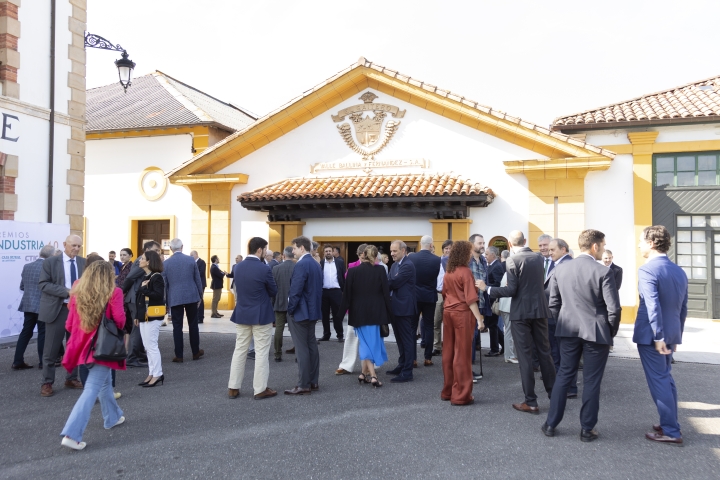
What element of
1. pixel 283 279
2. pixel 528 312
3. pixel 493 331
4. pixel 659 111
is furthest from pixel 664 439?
pixel 659 111

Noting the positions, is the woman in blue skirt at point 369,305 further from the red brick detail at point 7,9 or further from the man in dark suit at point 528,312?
the red brick detail at point 7,9

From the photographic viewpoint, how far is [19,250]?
916cm

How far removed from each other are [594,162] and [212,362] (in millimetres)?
8874

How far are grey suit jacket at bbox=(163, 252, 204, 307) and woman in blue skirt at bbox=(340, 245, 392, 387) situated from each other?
8.44 ft

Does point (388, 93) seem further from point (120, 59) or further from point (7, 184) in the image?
point (7, 184)

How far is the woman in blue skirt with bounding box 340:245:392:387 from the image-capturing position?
636cm

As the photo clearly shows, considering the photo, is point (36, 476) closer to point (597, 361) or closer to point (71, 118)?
point (597, 361)

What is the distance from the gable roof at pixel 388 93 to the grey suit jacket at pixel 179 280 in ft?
22.4

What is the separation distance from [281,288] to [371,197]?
4.82 metres

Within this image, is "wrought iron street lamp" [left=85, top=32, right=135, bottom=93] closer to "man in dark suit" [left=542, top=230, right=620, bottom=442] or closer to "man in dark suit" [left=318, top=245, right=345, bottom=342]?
"man in dark suit" [left=318, top=245, right=345, bottom=342]

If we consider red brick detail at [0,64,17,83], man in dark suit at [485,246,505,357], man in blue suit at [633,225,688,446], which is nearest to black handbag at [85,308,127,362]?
man in blue suit at [633,225,688,446]

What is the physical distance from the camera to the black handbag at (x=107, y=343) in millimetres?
4473

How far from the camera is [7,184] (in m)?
9.93

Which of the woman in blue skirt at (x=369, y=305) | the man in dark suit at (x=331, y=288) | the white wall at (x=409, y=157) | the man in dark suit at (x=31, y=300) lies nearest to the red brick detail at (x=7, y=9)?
the man in dark suit at (x=31, y=300)
